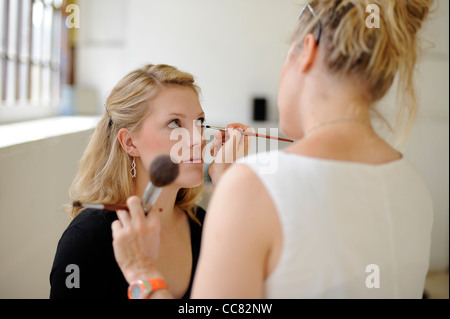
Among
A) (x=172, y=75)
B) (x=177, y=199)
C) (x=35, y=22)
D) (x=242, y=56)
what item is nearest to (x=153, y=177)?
(x=172, y=75)

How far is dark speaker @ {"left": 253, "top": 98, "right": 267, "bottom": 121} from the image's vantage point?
3469 millimetres

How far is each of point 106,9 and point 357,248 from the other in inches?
131

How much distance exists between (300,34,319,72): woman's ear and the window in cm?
205

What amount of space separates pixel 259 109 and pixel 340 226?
9.53 feet

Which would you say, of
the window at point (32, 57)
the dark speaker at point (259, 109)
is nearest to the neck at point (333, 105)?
the window at point (32, 57)

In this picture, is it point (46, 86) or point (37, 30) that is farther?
point (46, 86)

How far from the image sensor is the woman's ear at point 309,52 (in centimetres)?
69

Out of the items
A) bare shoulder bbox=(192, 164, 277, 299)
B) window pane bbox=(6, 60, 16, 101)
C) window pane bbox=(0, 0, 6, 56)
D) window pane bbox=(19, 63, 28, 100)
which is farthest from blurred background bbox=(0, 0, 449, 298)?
bare shoulder bbox=(192, 164, 277, 299)

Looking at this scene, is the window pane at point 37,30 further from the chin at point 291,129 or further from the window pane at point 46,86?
the chin at point 291,129

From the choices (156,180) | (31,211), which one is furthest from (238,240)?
(31,211)

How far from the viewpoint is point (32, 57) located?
2783mm

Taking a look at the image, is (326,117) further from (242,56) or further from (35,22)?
(242,56)

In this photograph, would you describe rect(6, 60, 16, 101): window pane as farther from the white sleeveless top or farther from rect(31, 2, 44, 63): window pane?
the white sleeveless top

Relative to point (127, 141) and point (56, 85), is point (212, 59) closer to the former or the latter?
point (56, 85)
